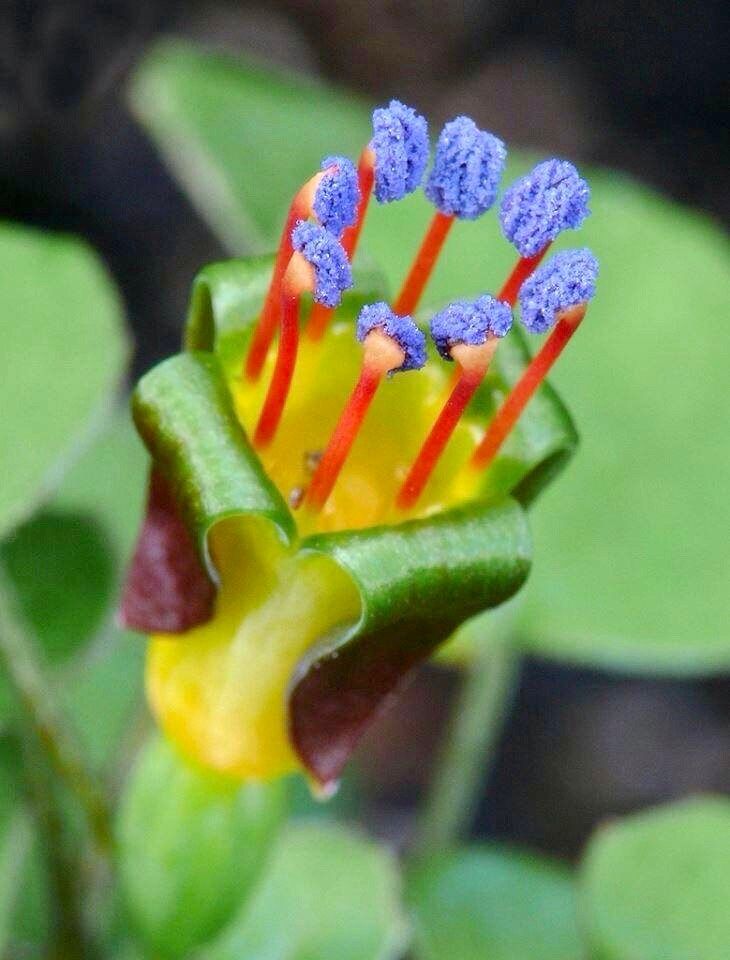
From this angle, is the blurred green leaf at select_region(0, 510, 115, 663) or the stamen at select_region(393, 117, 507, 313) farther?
the blurred green leaf at select_region(0, 510, 115, 663)

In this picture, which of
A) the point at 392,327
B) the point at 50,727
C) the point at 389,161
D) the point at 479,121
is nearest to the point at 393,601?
the point at 392,327

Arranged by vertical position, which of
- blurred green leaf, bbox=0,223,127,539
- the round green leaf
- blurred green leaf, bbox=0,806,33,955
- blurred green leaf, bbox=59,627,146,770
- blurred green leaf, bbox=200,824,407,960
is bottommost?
blurred green leaf, bbox=59,627,146,770

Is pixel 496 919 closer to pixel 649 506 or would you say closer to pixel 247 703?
pixel 649 506

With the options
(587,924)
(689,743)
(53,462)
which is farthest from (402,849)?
(53,462)

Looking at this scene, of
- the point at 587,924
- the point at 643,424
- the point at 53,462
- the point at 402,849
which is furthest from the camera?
the point at 402,849

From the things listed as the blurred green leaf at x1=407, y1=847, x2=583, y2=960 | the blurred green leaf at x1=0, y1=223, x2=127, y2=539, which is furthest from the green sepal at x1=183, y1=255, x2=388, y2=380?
the blurred green leaf at x1=407, y1=847, x2=583, y2=960

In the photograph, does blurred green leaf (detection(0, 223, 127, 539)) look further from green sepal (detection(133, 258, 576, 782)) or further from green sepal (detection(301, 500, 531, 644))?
green sepal (detection(301, 500, 531, 644))

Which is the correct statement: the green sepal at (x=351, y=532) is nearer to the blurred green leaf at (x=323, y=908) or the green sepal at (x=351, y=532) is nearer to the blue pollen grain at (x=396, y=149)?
the blue pollen grain at (x=396, y=149)
